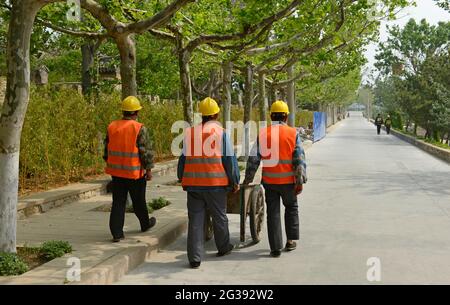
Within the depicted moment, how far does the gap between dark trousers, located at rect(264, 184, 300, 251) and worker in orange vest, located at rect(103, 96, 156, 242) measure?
1.50 m

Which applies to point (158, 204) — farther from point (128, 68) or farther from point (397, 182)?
point (397, 182)

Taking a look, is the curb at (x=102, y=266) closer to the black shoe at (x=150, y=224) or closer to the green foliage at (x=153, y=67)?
the black shoe at (x=150, y=224)

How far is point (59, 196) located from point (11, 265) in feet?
14.2

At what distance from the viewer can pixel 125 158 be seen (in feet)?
23.2

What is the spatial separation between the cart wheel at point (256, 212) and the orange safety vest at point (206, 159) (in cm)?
83

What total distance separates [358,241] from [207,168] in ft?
7.71

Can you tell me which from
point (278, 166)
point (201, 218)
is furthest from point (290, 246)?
point (201, 218)

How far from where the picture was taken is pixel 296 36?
1641 centimetres

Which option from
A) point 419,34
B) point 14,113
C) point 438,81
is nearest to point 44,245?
point 14,113

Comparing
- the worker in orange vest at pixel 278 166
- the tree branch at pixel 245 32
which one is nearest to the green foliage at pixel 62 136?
the tree branch at pixel 245 32

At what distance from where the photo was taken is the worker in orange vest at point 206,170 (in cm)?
640
